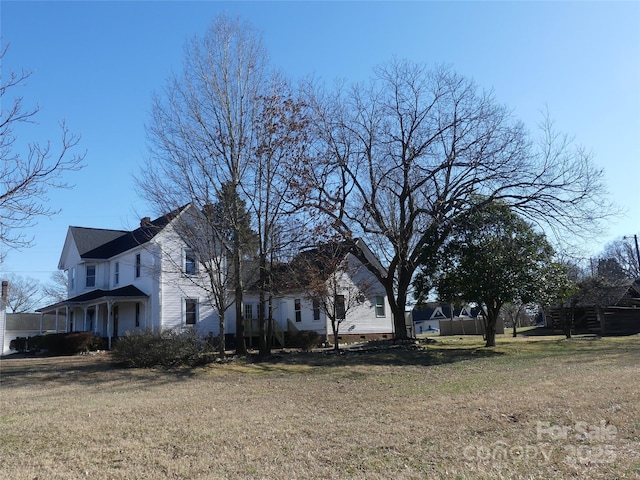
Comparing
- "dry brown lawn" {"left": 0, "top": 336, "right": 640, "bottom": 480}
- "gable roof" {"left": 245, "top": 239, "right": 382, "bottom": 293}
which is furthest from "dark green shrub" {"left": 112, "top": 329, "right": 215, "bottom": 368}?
"gable roof" {"left": 245, "top": 239, "right": 382, "bottom": 293}

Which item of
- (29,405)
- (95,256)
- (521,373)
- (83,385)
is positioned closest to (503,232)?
(521,373)

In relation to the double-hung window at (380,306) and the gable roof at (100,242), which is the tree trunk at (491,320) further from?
the gable roof at (100,242)

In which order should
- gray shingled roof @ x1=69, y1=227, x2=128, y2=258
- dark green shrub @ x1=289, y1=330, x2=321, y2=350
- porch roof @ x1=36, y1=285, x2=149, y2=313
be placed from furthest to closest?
gray shingled roof @ x1=69, y1=227, x2=128, y2=258, dark green shrub @ x1=289, y1=330, x2=321, y2=350, porch roof @ x1=36, y1=285, x2=149, y2=313

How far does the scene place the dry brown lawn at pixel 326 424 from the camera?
6891mm

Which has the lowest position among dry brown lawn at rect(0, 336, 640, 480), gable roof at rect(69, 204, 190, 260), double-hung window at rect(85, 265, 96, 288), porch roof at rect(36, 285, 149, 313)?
dry brown lawn at rect(0, 336, 640, 480)

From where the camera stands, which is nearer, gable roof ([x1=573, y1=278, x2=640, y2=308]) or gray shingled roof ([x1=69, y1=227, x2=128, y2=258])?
gable roof ([x1=573, y1=278, x2=640, y2=308])

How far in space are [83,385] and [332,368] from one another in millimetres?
8224

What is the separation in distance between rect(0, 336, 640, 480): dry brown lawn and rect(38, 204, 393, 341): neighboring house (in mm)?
10354

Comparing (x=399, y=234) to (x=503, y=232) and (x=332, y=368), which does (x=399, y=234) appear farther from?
(x=332, y=368)

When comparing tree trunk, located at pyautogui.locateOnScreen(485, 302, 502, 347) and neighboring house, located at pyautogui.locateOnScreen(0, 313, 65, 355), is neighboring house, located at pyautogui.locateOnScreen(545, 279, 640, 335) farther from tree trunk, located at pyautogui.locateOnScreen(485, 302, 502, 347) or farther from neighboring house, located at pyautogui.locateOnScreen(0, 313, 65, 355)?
neighboring house, located at pyautogui.locateOnScreen(0, 313, 65, 355)

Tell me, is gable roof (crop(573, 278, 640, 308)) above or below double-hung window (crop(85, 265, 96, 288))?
below

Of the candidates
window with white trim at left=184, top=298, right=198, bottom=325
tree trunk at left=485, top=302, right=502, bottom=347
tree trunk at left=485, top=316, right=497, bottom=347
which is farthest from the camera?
window with white trim at left=184, top=298, right=198, bottom=325

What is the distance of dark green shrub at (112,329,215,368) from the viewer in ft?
62.1

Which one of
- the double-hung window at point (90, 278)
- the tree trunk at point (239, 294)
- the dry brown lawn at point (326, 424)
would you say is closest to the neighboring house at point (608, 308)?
the dry brown lawn at point (326, 424)
